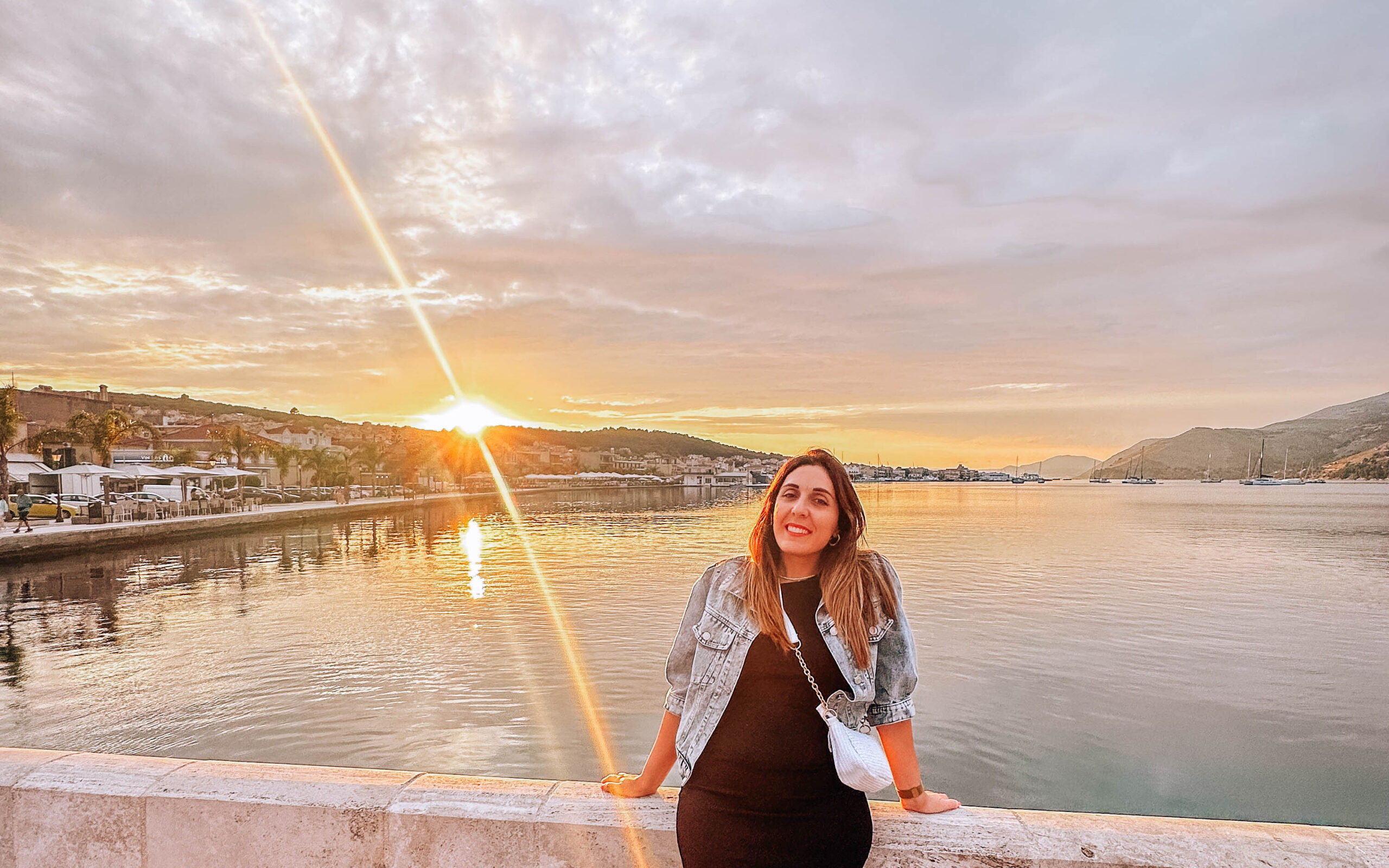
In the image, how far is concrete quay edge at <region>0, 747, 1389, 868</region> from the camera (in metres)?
1.94

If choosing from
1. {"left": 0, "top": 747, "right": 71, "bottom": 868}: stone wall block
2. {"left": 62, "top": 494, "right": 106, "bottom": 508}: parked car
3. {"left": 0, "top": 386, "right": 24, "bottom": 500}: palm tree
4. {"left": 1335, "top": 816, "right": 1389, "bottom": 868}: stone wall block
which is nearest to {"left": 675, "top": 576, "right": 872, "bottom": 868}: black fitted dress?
{"left": 1335, "top": 816, "right": 1389, "bottom": 868}: stone wall block

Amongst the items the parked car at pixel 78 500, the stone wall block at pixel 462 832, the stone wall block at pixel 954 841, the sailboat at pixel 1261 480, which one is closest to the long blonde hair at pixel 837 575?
the stone wall block at pixel 954 841

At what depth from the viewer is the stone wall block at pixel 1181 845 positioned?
6.18ft

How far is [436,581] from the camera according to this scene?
811 inches

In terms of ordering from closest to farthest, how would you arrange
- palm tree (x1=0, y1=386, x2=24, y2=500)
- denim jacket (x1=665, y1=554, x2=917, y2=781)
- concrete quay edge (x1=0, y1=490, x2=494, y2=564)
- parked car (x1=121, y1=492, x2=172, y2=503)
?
denim jacket (x1=665, y1=554, x2=917, y2=781)
concrete quay edge (x1=0, y1=490, x2=494, y2=564)
palm tree (x1=0, y1=386, x2=24, y2=500)
parked car (x1=121, y1=492, x2=172, y2=503)

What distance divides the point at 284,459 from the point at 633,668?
5182cm

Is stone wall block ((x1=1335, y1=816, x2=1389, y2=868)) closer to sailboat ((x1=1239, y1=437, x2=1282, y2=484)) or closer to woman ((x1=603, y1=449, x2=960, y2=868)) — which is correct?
woman ((x1=603, y1=449, x2=960, y2=868))

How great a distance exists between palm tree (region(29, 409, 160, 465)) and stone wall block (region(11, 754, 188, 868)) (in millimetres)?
47391

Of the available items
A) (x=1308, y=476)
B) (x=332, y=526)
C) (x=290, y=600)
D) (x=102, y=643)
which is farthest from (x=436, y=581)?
(x=1308, y=476)

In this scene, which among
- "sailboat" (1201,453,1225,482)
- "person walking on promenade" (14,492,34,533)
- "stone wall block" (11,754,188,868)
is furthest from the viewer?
"sailboat" (1201,453,1225,482)

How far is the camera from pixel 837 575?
2135 mm

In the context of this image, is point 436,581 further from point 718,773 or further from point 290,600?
point 718,773

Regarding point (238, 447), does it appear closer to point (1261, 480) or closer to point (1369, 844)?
point (1369, 844)

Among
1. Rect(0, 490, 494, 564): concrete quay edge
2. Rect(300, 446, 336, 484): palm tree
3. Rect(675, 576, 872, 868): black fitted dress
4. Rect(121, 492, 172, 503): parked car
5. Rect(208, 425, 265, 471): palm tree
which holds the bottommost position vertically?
Rect(0, 490, 494, 564): concrete quay edge
